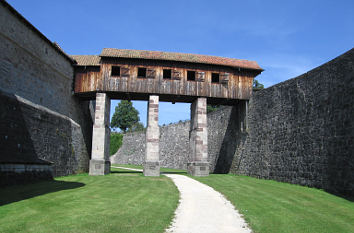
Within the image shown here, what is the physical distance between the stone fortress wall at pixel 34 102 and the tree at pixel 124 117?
48.7 meters

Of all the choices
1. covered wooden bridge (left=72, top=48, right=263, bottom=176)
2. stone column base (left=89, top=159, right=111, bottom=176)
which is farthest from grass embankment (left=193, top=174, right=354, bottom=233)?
stone column base (left=89, top=159, right=111, bottom=176)

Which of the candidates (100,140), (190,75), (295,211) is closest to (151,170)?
(100,140)

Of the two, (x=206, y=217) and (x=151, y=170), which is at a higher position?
(x=151, y=170)

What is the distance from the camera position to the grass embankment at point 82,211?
6156mm

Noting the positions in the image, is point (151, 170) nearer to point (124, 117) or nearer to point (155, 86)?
point (155, 86)

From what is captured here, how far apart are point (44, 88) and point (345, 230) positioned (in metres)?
17.3

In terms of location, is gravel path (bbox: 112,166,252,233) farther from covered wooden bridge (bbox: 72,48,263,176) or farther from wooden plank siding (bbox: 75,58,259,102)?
wooden plank siding (bbox: 75,58,259,102)

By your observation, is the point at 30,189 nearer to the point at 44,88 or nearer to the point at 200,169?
the point at 44,88

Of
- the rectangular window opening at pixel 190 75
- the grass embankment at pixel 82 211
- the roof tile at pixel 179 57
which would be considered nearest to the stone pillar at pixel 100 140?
the roof tile at pixel 179 57

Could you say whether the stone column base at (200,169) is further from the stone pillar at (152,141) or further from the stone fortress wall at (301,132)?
the stone fortress wall at (301,132)

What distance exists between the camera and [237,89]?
22094 millimetres

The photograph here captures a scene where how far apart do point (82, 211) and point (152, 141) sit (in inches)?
514

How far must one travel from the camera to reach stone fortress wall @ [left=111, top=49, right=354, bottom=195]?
11.9 m

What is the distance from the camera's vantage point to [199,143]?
2108 cm
